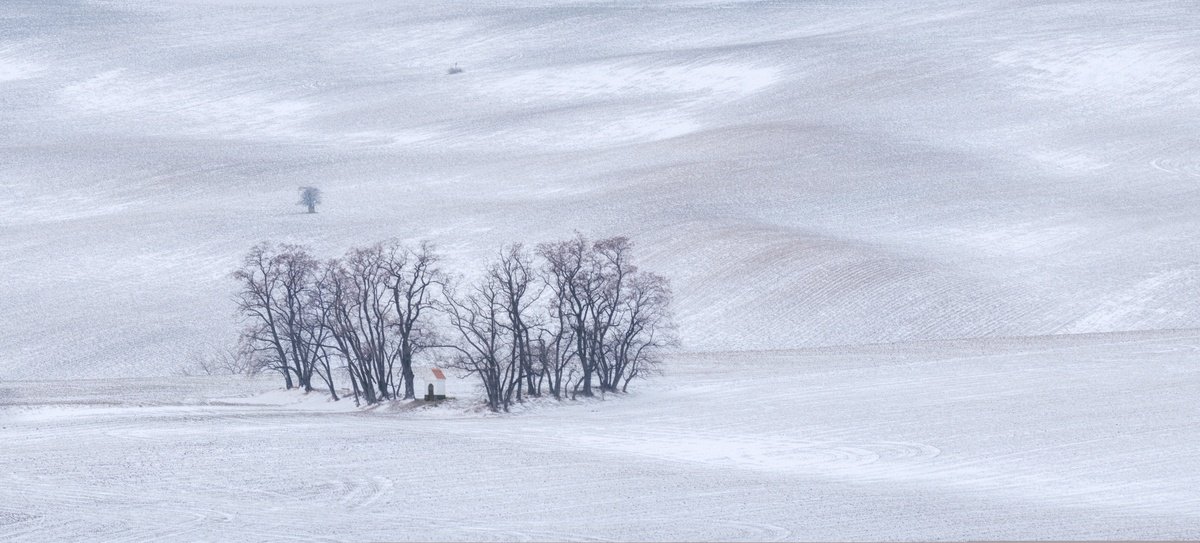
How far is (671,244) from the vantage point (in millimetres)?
49625

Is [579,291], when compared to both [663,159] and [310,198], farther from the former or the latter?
[663,159]

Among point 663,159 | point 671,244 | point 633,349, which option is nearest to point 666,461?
point 633,349

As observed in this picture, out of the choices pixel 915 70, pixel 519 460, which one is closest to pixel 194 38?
pixel 915 70

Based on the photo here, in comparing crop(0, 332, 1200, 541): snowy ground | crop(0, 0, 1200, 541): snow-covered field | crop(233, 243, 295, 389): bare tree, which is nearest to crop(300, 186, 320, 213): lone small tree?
crop(0, 0, 1200, 541): snow-covered field

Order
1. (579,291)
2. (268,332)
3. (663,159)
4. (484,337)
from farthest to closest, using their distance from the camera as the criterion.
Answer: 1. (663,159)
2. (268,332)
3. (579,291)
4. (484,337)

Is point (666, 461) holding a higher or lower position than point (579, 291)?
lower

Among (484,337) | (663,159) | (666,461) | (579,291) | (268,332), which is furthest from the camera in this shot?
(663,159)

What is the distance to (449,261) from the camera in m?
50.1

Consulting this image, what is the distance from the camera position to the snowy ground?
18641 mm

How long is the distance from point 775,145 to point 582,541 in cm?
4821

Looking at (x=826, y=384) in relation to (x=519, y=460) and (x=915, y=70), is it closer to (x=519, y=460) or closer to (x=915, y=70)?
(x=519, y=460)

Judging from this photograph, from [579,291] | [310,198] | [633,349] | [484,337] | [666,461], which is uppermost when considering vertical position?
[310,198]

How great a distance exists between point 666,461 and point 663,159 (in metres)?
40.9

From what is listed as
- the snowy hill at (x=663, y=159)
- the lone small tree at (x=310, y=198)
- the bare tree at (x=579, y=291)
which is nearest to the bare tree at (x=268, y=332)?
the snowy hill at (x=663, y=159)
